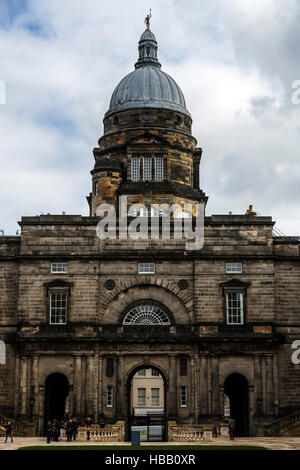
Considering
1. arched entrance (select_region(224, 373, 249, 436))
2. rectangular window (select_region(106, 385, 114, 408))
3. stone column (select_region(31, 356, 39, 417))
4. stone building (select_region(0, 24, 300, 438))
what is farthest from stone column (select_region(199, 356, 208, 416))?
stone column (select_region(31, 356, 39, 417))

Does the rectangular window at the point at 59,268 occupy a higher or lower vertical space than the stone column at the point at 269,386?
higher

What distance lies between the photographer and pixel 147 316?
56625mm

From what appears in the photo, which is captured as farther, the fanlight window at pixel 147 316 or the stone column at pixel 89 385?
the fanlight window at pixel 147 316

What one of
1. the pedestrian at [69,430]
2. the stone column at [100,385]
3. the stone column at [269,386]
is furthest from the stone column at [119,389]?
the stone column at [269,386]

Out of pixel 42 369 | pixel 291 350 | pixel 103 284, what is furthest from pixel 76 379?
pixel 291 350

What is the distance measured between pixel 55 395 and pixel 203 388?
37.5 ft

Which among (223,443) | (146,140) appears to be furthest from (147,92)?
(223,443)

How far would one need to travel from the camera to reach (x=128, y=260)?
56781 mm

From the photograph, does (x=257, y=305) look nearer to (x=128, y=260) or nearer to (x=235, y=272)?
(x=235, y=272)

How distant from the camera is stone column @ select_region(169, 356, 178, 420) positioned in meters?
54.4

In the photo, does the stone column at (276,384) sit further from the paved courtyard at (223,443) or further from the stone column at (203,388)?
the paved courtyard at (223,443)

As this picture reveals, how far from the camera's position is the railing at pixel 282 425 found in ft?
171

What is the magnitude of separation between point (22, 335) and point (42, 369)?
2621 mm

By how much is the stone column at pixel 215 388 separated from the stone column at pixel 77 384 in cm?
869
